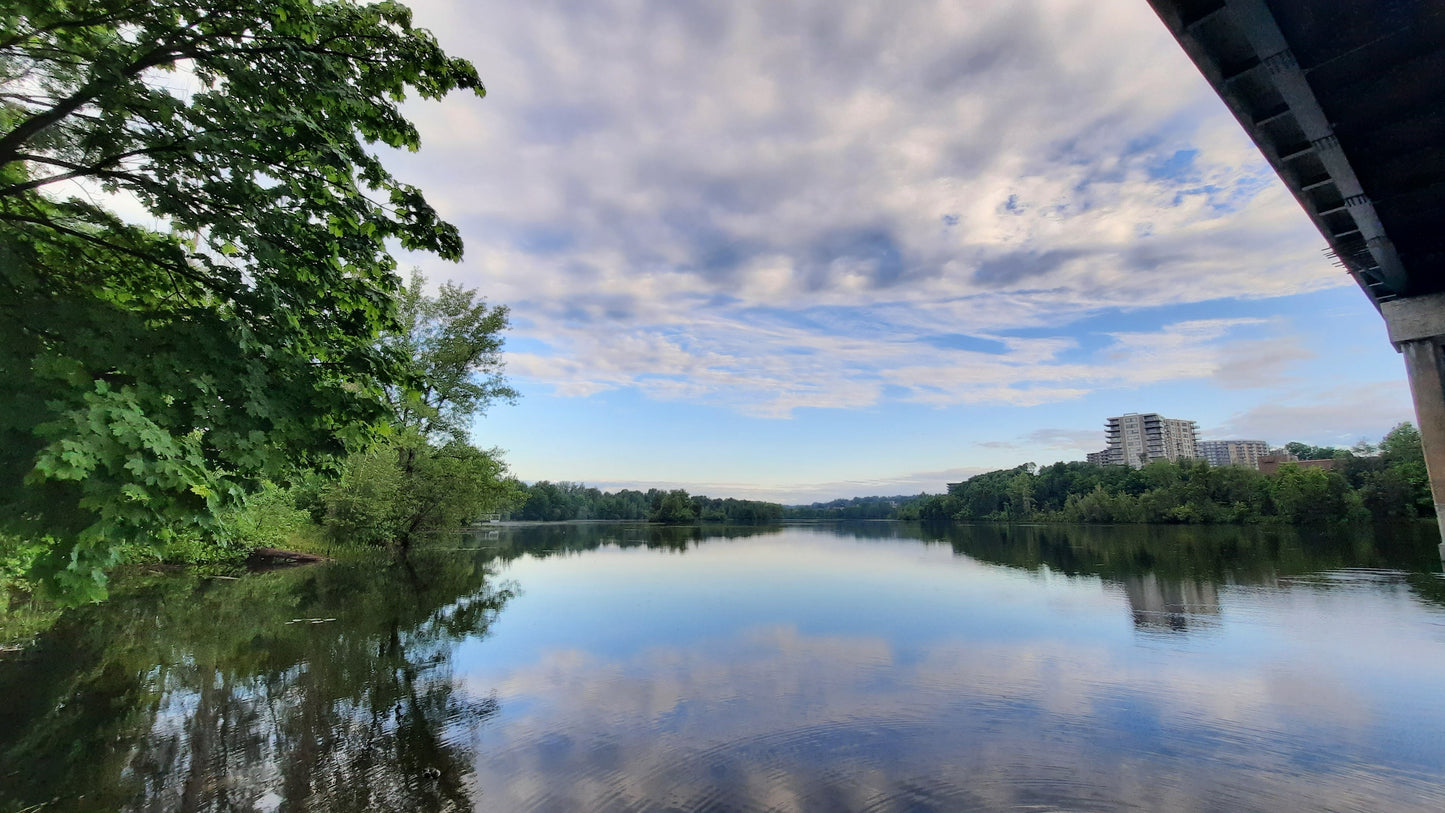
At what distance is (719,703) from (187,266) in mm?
9917

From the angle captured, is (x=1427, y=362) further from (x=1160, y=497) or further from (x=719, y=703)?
(x=1160, y=497)

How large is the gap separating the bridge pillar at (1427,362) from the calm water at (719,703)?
4468 mm

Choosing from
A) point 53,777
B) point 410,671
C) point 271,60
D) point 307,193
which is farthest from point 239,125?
point 410,671

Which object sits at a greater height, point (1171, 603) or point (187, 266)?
point (187, 266)

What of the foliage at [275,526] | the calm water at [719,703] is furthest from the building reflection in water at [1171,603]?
the foliage at [275,526]

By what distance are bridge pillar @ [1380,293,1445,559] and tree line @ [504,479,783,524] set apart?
4717 inches

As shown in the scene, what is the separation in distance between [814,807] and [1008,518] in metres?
124

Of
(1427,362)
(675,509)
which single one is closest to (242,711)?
(1427,362)

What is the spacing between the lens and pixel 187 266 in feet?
21.0

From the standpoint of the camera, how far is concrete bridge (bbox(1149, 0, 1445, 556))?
23.0ft

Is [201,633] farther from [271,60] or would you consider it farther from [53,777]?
[271,60]

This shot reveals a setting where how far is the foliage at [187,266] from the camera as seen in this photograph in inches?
182

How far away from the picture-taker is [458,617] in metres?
17.7

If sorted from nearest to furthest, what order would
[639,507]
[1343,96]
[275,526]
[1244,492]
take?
[1343,96] → [275,526] → [1244,492] → [639,507]
